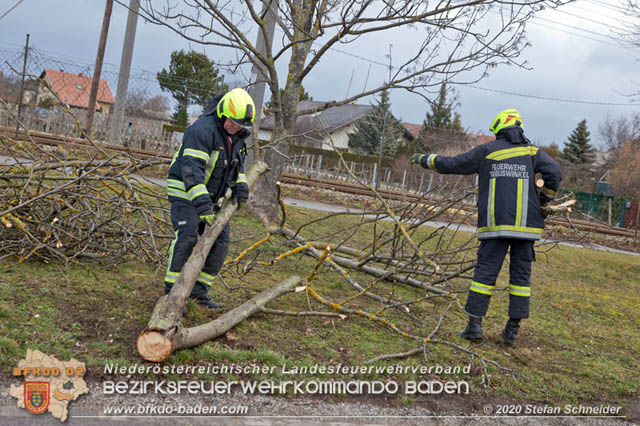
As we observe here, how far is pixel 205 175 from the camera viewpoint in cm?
408

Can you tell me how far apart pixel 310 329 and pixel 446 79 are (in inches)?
162

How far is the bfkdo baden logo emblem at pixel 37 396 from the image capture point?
2.50 m

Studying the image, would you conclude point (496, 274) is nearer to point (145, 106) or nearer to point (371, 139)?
point (371, 139)

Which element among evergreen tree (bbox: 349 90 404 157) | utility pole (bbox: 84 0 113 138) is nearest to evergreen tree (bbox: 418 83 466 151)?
evergreen tree (bbox: 349 90 404 157)

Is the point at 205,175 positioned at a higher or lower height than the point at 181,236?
higher

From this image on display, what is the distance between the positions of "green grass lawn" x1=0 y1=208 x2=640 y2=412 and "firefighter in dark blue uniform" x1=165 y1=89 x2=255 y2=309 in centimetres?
40

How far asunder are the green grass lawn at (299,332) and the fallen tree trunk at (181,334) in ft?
0.27

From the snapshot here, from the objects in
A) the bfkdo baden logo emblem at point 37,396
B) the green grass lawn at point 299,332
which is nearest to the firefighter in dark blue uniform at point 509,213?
the green grass lawn at point 299,332

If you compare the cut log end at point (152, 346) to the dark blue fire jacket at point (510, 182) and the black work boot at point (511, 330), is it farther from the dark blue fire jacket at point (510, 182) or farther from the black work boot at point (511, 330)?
the black work boot at point (511, 330)

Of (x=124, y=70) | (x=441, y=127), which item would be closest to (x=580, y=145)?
(x=441, y=127)

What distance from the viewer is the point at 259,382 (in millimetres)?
3080

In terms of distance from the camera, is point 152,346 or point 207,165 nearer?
point 152,346

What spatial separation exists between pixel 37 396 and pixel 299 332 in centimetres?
192

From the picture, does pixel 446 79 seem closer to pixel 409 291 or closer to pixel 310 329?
pixel 409 291
